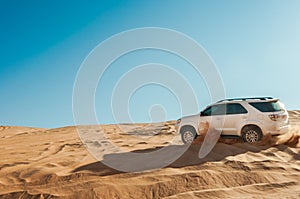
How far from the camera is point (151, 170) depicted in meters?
5.67

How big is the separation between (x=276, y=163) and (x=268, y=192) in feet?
6.77

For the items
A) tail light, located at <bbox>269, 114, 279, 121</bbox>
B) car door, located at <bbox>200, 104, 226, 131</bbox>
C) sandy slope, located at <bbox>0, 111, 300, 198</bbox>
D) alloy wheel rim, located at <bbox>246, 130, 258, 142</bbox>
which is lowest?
sandy slope, located at <bbox>0, 111, 300, 198</bbox>

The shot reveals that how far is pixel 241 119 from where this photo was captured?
30.7 ft

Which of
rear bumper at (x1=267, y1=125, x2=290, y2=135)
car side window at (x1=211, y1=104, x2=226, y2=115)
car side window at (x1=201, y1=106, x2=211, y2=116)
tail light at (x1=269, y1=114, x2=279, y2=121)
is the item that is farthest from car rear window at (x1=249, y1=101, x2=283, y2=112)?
car side window at (x1=201, y1=106, x2=211, y2=116)

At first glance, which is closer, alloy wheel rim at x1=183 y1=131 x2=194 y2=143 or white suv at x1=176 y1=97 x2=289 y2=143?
white suv at x1=176 y1=97 x2=289 y2=143

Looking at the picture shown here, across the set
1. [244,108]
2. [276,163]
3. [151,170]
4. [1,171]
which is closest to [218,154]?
[276,163]

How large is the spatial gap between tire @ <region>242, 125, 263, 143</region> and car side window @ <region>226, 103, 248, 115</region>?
61cm

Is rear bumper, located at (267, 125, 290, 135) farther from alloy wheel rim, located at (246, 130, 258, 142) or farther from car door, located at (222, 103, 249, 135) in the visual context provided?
car door, located at (222, 103, 249, 135)

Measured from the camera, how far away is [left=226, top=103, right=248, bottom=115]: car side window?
31.1 ft

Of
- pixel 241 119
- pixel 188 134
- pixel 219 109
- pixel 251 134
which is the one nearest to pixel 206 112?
pixel 219 109

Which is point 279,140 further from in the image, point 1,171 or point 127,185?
point 1,171

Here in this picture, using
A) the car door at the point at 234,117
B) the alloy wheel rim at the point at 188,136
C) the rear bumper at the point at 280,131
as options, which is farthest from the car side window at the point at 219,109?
the rear bumper at the point at 280,131

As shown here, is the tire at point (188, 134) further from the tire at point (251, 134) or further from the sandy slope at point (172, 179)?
the sandy slope at point (172, 179)

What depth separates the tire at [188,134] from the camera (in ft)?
33.2
